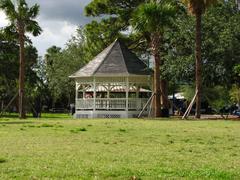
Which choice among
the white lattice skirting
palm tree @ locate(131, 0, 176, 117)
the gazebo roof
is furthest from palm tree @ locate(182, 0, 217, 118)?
the gazebo roof

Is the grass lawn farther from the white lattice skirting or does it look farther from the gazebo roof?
the gazebo roof

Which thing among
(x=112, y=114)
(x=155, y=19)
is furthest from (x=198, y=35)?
(x=112, y=114)

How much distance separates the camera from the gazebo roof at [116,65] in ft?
142

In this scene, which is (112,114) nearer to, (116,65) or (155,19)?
(116,65)

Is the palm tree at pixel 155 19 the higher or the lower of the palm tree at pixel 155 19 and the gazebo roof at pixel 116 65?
the higher

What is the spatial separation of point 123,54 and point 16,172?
36.0 metres

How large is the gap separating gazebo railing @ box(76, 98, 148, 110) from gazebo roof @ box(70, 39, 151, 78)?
83.0 inches

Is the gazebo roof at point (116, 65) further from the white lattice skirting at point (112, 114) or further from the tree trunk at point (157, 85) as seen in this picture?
the tree trunk at point (157, 85)

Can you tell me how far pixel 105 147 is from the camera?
13.9 m

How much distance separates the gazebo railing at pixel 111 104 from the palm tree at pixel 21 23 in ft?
17.9

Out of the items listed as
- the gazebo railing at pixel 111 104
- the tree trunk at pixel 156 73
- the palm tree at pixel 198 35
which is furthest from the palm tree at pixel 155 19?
the gazebo railing at pixel 111 104

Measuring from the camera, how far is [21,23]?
4147cm

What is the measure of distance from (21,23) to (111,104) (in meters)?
9.48

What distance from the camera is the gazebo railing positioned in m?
43.3
